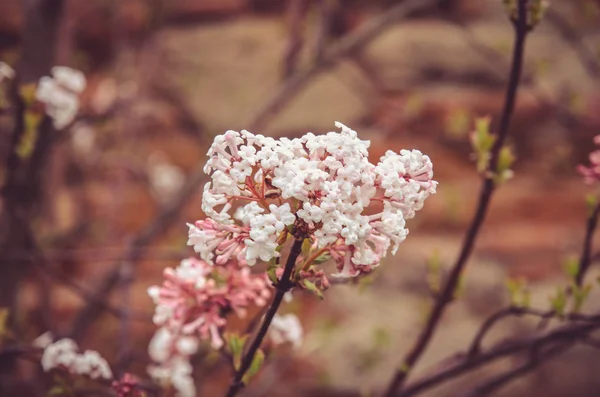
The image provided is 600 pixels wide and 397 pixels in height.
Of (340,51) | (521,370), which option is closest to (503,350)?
(521,370)

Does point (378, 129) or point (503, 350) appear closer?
point (503, 350)

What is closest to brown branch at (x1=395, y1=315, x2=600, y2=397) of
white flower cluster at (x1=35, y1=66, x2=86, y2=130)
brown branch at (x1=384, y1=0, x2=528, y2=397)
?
brown branch at (x1=384, y1=0, x2=528, y2=397)

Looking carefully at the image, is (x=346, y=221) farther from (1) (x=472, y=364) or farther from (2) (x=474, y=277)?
(2) (x=474, y=277)

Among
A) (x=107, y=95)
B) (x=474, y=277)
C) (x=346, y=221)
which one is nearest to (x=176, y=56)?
(x=107, y=95)

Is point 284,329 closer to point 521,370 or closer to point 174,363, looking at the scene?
point 174,363

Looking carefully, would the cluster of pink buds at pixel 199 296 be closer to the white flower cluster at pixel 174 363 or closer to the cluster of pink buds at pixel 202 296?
the cluster of pink buds at pixel 202 296
